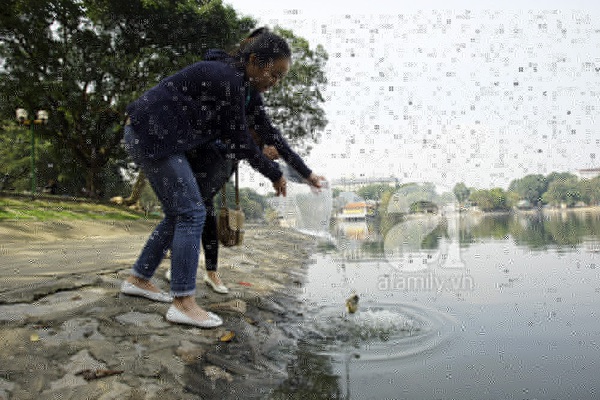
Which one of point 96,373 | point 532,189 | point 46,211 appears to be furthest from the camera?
point 532,189

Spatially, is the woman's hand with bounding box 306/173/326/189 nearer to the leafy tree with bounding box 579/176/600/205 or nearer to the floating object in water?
the floating object in water

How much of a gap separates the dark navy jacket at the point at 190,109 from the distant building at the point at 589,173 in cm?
6537

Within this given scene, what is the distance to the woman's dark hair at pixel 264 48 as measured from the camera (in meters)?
2.86

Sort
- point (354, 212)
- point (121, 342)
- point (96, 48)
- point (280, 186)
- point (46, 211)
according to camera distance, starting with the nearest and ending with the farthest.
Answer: point (121, 342)
point (280, 186)
point (354, 212)
point (46, 211)
point (96, 48)

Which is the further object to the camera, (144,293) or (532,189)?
(532,189)

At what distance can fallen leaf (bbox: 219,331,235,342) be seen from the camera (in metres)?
2.79

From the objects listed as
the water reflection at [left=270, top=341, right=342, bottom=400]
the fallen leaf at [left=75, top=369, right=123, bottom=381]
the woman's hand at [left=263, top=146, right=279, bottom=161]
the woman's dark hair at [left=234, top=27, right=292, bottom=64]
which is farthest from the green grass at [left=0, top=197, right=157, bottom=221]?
the water reflection at [left=270, top=341, right=342, bottom=400]

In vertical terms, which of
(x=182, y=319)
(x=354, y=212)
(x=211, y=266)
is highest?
(x=354, y=212)

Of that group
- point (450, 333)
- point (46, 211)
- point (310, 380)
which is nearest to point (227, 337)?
point (310, 380)

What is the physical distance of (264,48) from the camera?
2857 mm

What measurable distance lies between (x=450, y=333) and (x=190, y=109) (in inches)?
93.9

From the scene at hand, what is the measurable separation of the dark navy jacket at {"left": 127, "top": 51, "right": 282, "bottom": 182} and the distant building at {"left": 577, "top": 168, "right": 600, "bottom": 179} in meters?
65.4

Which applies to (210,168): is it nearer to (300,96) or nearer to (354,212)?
(354,212)

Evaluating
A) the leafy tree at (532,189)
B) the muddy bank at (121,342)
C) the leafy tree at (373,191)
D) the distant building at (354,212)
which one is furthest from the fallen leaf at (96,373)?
the leafy tree at (532,189)
